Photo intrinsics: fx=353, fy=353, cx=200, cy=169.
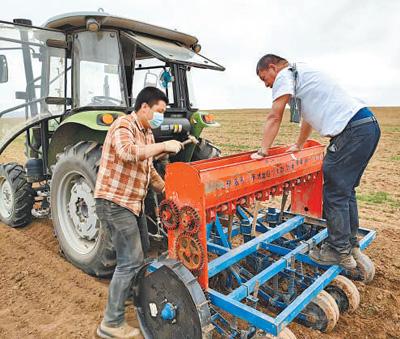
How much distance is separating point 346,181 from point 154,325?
1760mm

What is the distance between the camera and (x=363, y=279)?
3.14m

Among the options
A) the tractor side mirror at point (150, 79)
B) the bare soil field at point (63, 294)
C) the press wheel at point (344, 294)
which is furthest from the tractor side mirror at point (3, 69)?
the press wheel at point (344, 294)

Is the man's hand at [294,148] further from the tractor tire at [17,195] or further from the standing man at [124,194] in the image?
the tractor tire at [17,195]

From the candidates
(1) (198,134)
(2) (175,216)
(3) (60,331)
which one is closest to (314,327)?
(2) (175,216)

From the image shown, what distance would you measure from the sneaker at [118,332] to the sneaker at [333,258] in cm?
155

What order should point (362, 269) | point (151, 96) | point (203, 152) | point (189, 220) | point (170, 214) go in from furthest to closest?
point (203, 152) → point (362, 269) → point (151, 96) → point (170, 214) → point (189, 220)

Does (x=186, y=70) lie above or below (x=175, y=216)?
above

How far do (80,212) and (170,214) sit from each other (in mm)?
1741

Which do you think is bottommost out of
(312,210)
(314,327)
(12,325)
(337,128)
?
(12,325)

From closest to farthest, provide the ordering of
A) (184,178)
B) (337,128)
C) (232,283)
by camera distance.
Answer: (184,178) < (337,128) < (232,283)

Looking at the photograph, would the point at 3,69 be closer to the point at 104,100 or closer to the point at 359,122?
the point at 104,100

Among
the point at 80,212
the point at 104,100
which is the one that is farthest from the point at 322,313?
the point at 104,100

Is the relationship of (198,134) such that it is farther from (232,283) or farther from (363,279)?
(363,279)

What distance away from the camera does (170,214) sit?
230cm
